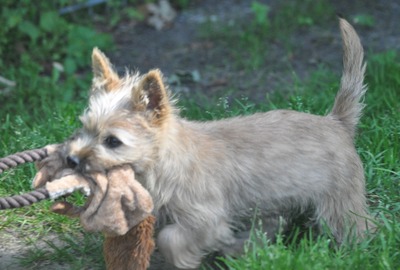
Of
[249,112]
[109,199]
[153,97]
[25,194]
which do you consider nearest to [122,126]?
[153,97]

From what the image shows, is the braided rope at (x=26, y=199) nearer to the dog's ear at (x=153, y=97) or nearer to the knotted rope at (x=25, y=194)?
the knotted rope at (x=25, y=194)

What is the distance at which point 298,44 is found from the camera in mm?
7895

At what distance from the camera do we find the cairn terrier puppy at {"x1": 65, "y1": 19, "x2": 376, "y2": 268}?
391 cm

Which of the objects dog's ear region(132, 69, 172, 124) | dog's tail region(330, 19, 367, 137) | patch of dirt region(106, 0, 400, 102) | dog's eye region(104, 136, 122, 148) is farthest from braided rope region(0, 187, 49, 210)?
patch of dirt region(106, 0, 400, 102)

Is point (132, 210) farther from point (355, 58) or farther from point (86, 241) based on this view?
point (355, 58)

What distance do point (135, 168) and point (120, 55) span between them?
14.0 ft

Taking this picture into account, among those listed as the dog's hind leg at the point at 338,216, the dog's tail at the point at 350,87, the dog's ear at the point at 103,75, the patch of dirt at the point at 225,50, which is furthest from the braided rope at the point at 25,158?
the patch of dirt at the point at 225,50

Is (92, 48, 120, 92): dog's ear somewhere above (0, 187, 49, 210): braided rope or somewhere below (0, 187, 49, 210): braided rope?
above

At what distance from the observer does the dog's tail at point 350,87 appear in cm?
451

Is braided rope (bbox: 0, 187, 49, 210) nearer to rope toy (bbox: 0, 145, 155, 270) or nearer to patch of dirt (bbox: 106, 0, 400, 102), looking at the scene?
rope toy (bbox: 0, 145, 155, 270)

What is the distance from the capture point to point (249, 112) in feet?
18.6

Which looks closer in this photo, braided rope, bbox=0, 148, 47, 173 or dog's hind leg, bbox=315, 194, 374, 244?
braided rope, bbox=0, 148, 47, 173

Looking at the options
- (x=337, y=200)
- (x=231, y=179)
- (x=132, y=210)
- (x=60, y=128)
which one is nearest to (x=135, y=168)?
(x=132, y=210)

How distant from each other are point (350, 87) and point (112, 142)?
149 cm
